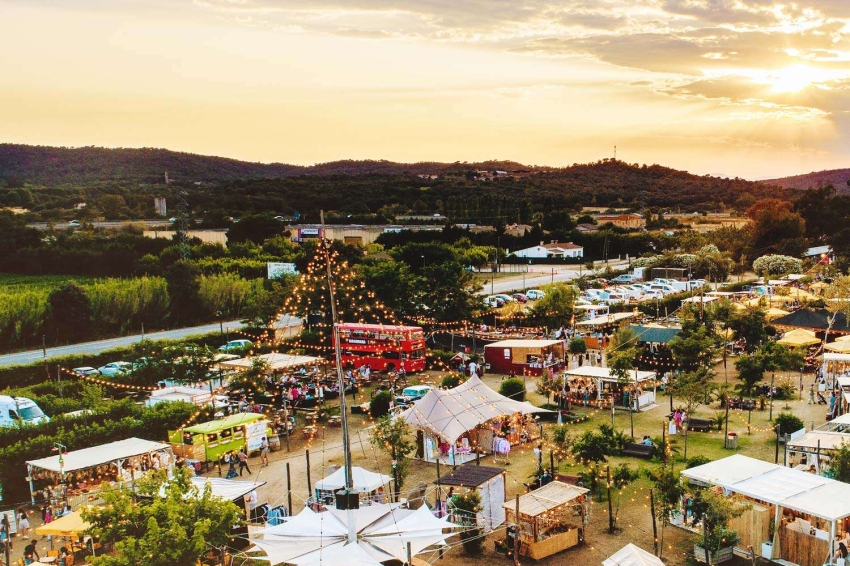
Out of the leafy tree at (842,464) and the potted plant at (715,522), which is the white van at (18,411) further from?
the leafy tree at (842,464)

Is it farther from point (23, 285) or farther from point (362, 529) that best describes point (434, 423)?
point (23, 285)

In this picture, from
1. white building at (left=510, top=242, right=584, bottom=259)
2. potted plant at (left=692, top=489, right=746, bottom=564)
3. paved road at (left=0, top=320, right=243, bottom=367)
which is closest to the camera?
potted plant at (left=692, top=489, right=746, bottom=564)

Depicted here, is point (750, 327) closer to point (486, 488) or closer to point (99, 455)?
point (486, 488)

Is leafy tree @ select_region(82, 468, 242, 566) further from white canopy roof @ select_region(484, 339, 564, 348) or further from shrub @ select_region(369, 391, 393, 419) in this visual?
white canopy roof @ select_region(484, 339, 564, 348)

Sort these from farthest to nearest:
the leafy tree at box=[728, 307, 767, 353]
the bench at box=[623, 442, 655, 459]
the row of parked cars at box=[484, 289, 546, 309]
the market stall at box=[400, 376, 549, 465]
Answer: the row of parked cars at box=[484, 289, 546, 309], the leafy tree at box=[728, 307, 767, 353], the market stall at box=[400, 376, 549, 465], the bench at box=[623, 442, 655, 459]

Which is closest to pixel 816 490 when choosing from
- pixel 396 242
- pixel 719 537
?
pixel 719 537

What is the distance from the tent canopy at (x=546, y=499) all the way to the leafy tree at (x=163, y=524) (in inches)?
216

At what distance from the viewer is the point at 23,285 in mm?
54125

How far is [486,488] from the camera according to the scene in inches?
604

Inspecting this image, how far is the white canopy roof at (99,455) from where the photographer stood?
17.3 metres

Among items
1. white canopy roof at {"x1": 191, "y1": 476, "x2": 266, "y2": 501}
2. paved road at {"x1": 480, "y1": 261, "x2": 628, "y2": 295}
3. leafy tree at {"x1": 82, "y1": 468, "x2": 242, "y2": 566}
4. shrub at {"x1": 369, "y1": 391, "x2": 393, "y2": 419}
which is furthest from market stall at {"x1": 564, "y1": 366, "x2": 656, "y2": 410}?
paved road at {"x1": 480, "y1": 261, "x2": 628, "y2": 295}

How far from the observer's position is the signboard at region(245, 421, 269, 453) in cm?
2109

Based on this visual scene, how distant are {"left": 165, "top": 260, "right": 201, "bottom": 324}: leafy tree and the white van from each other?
21.4 metres

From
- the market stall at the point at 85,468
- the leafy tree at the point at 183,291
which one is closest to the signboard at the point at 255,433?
the market stall at the point at 85,468
